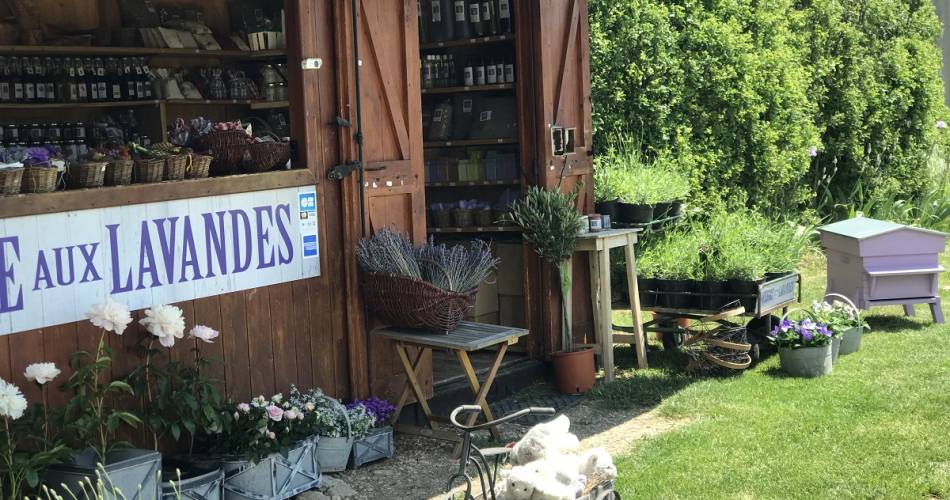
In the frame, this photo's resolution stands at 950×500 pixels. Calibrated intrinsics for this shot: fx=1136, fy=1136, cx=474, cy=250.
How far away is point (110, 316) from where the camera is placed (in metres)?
4.56

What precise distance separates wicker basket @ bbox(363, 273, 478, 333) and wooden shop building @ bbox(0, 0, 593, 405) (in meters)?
0.20

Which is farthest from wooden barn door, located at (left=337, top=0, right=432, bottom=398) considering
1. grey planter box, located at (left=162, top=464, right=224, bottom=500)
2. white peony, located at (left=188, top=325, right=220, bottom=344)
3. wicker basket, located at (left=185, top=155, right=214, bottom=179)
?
grey planter box, located at (left=162, top=464, right=224, bottom=500)

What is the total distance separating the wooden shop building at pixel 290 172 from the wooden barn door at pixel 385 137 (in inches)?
0.5

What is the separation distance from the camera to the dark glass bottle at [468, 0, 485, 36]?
25.8 ft

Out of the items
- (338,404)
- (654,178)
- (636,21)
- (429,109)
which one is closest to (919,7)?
(636,21)

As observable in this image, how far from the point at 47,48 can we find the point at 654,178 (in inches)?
171

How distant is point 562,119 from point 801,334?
6.97 feet

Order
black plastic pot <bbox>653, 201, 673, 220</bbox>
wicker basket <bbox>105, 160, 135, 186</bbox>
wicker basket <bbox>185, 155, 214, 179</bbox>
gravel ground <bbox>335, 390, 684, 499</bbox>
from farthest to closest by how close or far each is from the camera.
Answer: black plastic pot <bbox>653, 201, 673, 220</bbox> < gravel ground <bbox>335, 390, 684, 499</bbox> < wicker basket <bbox>185, 155, 214, 179</bbox> < wicker basket <bbox>105, 160, 135, 186</bbox>

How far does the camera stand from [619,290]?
823 centimetres

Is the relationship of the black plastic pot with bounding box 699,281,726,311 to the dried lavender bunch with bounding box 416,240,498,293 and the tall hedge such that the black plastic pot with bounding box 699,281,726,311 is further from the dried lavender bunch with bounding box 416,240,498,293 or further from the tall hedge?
the tall hedge

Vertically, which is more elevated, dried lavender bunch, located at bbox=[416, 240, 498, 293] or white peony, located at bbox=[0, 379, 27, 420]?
dried lavender bunch, located at bbox=[416, 240, 498, 293]

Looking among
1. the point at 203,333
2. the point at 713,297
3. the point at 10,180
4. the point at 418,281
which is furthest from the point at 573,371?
the point at 10,180

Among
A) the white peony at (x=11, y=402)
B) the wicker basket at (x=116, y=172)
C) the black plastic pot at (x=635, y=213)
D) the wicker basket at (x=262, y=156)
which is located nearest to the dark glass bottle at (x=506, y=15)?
the black plastic pot at (x=635, y=213)

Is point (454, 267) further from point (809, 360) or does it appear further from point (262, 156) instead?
point (809, 360)
